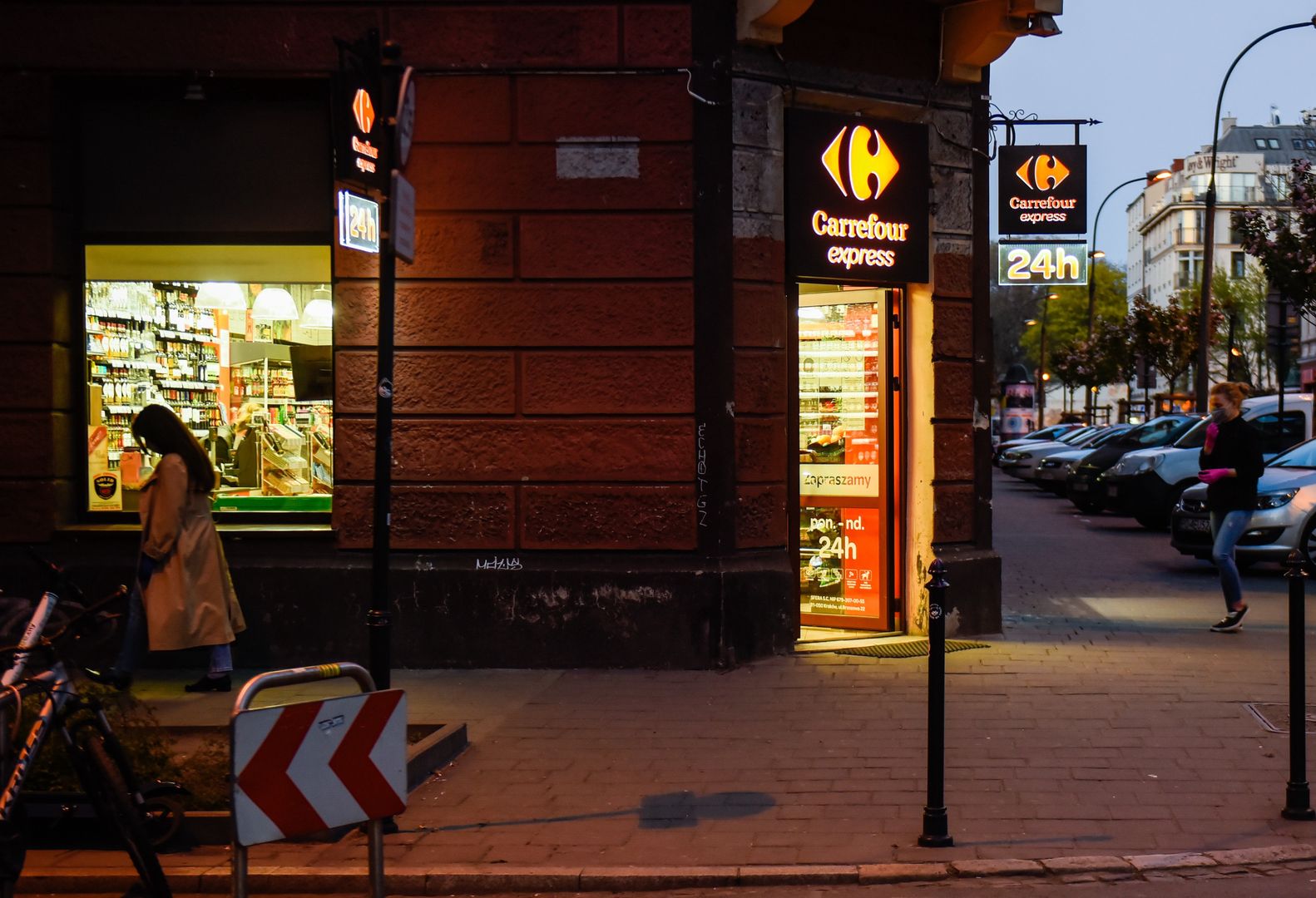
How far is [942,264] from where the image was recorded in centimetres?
1130

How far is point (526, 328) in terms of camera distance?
33.5 feet

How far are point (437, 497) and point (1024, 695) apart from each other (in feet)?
13.3

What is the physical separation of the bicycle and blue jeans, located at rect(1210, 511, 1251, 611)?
869 centimetres

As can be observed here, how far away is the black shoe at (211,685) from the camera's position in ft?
31.3

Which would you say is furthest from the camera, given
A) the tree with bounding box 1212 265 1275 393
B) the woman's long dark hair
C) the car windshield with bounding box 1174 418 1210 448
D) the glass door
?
the tree with bounding box 1212 265 1275 393

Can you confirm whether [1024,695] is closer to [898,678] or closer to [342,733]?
[898,678]

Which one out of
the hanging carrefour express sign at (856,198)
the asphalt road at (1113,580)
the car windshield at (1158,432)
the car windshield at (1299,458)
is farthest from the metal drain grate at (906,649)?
the car windshield at (1158,432)

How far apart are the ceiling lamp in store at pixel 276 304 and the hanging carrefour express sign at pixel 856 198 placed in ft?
11.6

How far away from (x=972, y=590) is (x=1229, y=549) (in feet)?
7.02

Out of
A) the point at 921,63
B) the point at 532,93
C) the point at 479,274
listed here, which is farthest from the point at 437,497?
the point at 921,63

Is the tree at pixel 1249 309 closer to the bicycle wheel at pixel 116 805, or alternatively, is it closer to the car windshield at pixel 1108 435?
the car windshield at pixel 1108 435

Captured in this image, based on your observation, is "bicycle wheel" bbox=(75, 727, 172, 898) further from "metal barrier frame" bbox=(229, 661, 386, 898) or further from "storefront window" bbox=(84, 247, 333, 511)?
"storefront window" bbox=(84, 247, 333, 511)

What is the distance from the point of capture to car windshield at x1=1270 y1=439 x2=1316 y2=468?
16.0m

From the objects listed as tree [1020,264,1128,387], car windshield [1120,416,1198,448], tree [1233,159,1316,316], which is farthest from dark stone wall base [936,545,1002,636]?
tree [1020,264,1128,387]
